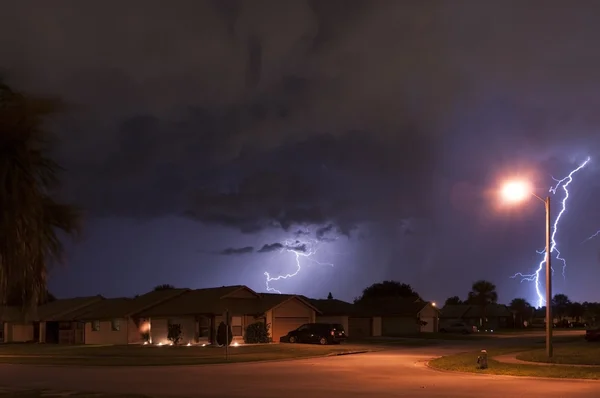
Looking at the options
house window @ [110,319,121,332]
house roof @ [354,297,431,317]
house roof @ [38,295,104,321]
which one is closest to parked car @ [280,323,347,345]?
house window @ [110,319,121,332]

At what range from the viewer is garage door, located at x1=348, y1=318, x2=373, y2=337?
76.5 m

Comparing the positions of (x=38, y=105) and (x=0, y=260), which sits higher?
(x=38, y=105)

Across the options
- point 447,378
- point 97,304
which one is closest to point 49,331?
point 97,304

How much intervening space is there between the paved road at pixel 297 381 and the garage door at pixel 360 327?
41.4m

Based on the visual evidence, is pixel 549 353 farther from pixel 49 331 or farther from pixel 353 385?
pixel 49 331

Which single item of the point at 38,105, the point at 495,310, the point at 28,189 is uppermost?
the point at 38,105

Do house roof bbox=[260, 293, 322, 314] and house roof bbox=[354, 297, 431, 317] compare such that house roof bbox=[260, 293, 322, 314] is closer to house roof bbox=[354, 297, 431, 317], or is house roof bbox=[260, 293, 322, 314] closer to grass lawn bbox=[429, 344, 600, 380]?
house roof bbox=[354, 297, 431, 317]

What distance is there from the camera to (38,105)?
1198 cm

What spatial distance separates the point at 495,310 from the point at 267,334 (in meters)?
74.5

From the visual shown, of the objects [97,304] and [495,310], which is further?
[495,310]

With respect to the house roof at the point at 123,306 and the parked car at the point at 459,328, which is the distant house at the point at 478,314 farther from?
the house roof at the point at 123,306

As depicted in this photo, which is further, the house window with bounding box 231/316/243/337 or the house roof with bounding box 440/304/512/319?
the house roof with bounding box 440/304/512/319

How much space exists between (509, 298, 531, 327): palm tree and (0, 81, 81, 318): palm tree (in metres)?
127

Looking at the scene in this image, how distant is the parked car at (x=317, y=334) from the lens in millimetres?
55312
